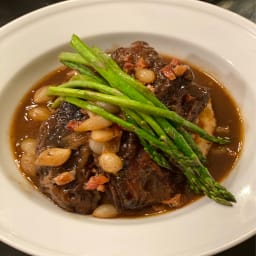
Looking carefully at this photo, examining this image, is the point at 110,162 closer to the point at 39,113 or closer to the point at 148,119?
the point at 148,119

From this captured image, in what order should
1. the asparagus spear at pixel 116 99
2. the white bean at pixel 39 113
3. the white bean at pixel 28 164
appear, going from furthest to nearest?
the white bean at pixel 39 113, the white bean at pixel 28 164, the asparagus spear at pixel 116 99

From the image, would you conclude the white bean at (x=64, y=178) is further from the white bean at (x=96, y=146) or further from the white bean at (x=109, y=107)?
the white bean at (x=109, y=107)

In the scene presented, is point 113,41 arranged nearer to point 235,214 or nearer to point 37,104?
point 37,104

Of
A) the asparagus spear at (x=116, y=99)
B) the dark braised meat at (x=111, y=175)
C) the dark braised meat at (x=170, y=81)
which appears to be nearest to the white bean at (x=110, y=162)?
the dark braised meat at (x=111, y=175)

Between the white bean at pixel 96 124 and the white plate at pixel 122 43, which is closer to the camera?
the white plate at pixel 122 43

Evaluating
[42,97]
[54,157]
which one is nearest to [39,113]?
[42,97]
